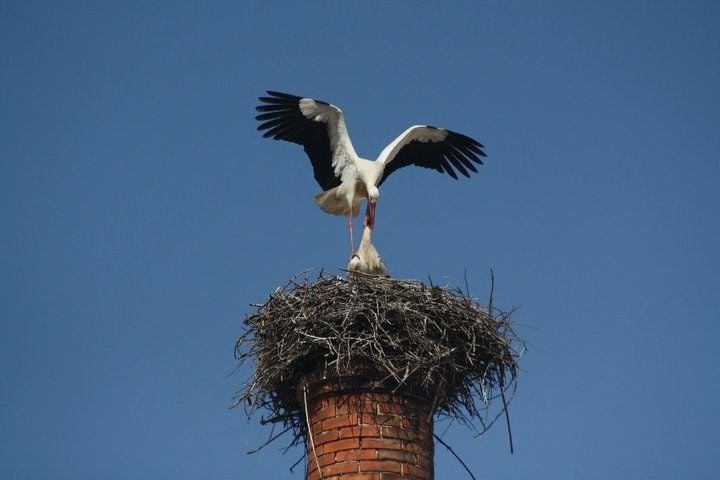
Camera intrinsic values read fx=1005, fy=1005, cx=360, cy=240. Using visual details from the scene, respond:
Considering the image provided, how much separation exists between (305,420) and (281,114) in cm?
387

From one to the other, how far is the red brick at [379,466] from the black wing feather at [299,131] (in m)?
4.36

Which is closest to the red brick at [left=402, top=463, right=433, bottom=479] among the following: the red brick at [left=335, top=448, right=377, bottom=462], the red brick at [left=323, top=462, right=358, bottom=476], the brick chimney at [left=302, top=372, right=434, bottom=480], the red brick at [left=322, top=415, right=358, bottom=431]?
the brick chimney at [left=302, top=372, right=434, bottom=480]

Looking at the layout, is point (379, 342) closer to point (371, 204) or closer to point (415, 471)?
point (415, 471)

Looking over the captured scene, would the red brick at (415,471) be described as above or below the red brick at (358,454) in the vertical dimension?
below

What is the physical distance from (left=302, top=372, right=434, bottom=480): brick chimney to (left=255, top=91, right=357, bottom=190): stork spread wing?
147 inches

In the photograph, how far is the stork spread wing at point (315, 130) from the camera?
1065 cm

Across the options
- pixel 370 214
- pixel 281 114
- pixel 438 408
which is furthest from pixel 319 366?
pixel 281 114

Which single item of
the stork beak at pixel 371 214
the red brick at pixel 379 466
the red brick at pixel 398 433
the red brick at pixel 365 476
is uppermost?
the stork beak at pixel 371 214

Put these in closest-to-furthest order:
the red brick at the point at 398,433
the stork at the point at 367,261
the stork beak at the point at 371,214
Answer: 1. the red brick at the point at 398,433
2. the stork at the point at 367,261
3. the stork beak at the point at 371,214

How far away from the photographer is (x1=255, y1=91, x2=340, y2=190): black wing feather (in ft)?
34.9

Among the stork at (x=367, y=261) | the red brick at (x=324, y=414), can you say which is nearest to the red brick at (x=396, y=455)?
the red brick at (x=324, y=414)

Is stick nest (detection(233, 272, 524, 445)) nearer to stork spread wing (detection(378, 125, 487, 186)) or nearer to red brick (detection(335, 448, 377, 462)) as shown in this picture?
red brick (detection(335, 448, 377, 462))

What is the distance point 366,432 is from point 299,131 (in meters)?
4.37

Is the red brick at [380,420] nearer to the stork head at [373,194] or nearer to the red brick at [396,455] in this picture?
the red brick at [396,455]
